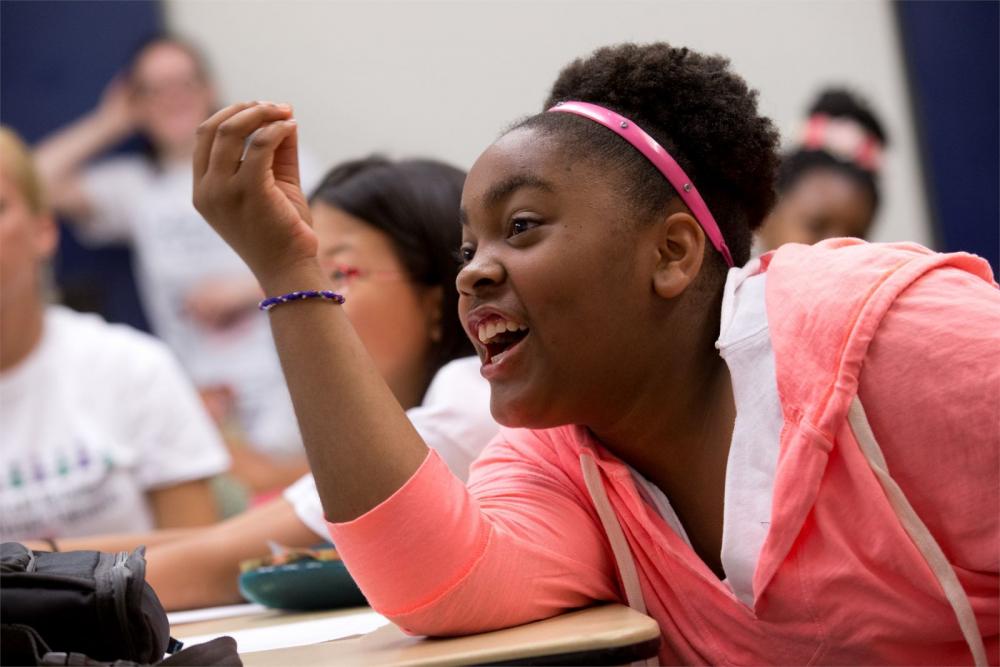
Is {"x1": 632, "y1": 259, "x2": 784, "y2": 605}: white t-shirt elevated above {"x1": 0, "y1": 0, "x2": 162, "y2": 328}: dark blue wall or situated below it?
below

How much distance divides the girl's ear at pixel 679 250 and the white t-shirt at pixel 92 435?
163cm

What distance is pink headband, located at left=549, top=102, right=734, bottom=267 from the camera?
4.10 ft

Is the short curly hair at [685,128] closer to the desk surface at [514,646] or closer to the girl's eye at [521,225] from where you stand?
the girl's eye at [521,225]

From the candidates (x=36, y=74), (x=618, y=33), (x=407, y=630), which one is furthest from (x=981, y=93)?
(x=407, y=630)

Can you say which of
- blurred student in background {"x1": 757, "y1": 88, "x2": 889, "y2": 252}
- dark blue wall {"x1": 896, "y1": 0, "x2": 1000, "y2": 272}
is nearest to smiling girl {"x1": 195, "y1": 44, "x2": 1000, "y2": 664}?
blurred student in background {"x1": 757, "y1": 88, "x2": 889, "y2": 252}

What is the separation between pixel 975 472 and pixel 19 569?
0.78 metres

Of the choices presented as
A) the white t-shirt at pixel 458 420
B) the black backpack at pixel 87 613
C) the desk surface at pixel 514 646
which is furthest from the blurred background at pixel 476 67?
the black backpack at pixel 87 613

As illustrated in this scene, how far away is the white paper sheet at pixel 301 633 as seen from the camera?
1254 mm

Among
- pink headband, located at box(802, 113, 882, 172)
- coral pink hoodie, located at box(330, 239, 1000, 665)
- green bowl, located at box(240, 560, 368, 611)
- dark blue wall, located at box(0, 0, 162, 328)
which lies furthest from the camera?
dark blue wall, located at box(0, 0, 162, 328)

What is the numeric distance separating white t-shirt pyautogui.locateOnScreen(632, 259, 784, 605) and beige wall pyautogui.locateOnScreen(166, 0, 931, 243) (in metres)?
3.00

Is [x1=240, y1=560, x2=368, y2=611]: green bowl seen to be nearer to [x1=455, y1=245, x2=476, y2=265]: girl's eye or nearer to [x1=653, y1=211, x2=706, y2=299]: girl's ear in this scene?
[x1=455, y1=245, x2=476, y2=265]: girl's eye

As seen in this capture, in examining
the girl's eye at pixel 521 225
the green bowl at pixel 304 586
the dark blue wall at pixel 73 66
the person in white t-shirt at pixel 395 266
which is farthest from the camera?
the dark blue wall at pixel 73 66

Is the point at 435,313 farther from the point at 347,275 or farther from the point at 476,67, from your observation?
the point at 476,67

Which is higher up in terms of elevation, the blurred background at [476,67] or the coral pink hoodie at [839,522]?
the blurred background at [476,67]
